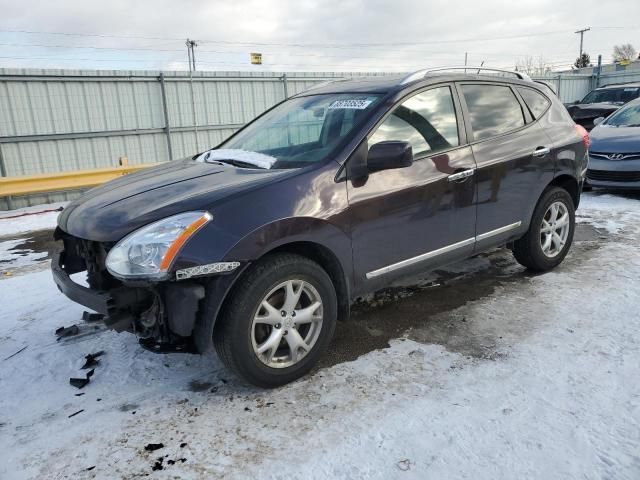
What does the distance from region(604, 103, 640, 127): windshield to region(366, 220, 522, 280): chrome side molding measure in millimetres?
5711

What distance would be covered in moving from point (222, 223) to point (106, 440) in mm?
1219

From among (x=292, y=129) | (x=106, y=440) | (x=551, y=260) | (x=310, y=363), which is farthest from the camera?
(x=551, y=260)

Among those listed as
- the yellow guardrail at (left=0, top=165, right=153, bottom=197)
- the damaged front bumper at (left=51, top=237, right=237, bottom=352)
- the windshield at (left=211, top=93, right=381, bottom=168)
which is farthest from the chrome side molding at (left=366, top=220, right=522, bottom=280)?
the yellow guardrail at (left=0, top=165, right=153, bottom=197)

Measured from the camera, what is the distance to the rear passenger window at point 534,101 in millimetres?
4469

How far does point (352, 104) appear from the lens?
361 cm

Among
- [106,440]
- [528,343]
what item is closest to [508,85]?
[528,343]

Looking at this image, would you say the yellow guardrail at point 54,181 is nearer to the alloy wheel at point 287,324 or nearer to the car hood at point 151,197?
the car hood at point 151,197

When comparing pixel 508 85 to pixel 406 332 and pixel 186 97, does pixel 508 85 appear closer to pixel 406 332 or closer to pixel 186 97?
pixel 406 332

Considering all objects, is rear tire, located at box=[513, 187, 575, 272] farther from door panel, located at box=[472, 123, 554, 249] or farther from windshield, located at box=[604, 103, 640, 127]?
windshield, located at box=[604, 103, 640, 127]

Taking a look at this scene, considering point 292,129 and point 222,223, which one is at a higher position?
point 292,129

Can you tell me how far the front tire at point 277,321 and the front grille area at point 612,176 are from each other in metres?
6.40

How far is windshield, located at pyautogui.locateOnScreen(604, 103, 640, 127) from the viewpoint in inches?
335

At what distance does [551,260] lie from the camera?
468cm

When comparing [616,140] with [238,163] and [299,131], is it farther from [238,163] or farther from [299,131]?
[238,163]
